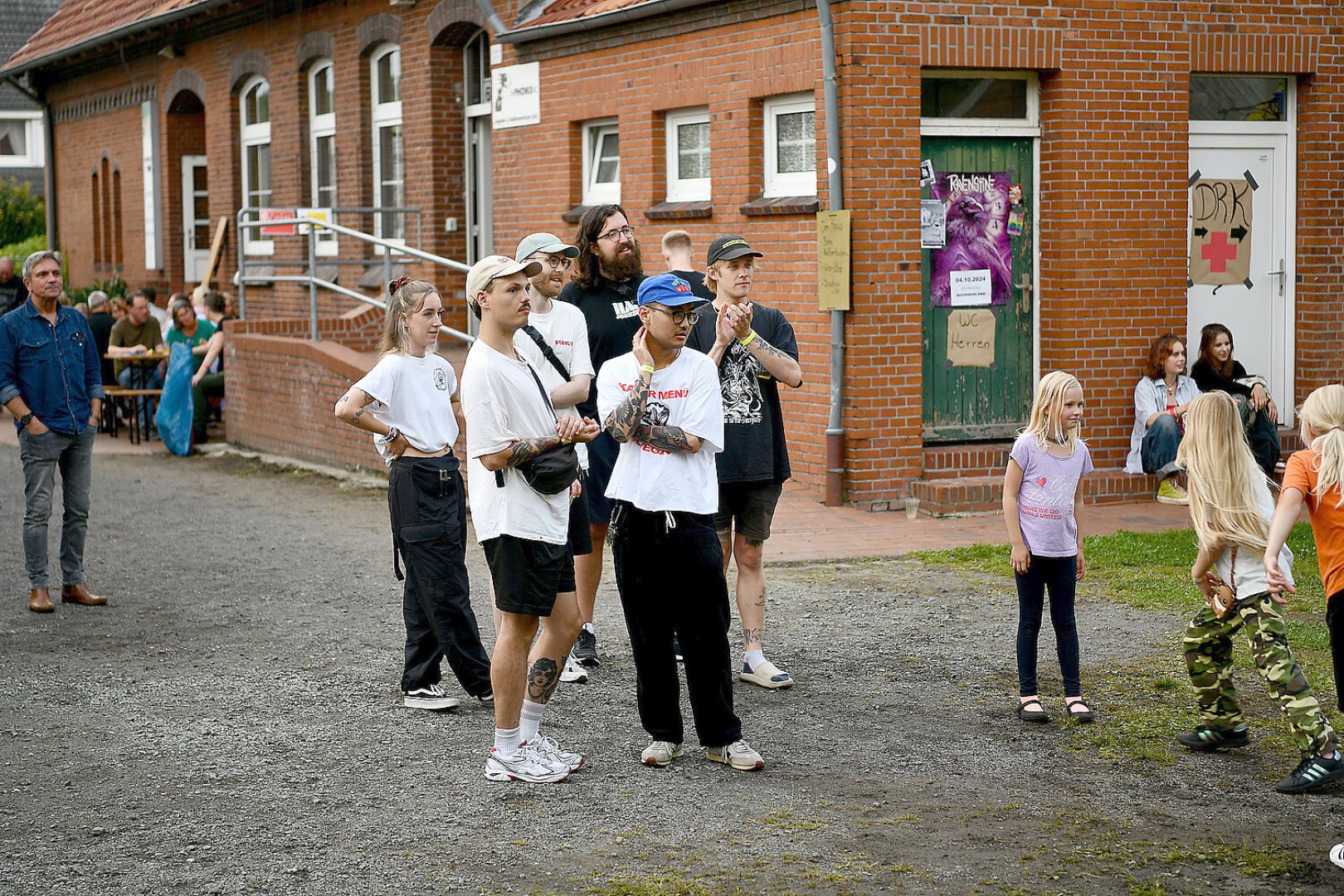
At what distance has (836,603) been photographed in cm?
871

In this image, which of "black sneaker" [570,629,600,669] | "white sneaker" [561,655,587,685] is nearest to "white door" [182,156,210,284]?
"black sneaker" [570,629,600,669]

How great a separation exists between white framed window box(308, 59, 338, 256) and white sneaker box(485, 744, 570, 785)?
50.4 feet

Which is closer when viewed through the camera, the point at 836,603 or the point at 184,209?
A: the point at 836,603

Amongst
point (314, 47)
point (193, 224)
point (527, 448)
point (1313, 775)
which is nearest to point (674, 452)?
point (527, 448)

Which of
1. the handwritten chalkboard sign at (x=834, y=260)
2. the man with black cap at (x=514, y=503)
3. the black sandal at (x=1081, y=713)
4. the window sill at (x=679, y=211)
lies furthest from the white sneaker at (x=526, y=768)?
the window sill at (x=679, y=211)

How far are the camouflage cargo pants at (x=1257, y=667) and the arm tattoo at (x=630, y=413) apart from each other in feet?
7.30

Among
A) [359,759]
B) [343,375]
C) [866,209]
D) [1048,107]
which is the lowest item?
[359,759]

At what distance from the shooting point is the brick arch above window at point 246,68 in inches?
840

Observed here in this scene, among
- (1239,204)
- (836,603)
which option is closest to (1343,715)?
(836,603)

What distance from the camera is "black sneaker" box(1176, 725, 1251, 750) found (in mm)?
6004

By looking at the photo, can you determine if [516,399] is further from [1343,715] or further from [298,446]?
[298,446]

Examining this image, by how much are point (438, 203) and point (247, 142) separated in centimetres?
534

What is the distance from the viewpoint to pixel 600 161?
1507 cm

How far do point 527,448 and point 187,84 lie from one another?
19825mm
